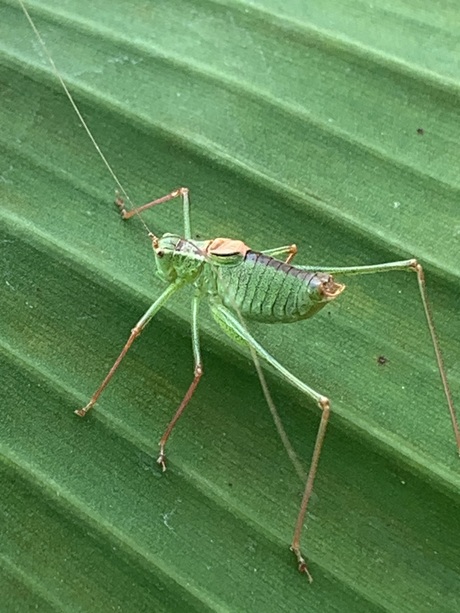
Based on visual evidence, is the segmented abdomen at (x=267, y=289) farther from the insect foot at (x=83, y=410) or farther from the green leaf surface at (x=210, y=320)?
the insect foot at (x=83, y=410)

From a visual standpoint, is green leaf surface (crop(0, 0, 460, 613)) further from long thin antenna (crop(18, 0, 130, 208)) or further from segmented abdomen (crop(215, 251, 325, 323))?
segmented abdomen (crop(215, 251, 325, 323))

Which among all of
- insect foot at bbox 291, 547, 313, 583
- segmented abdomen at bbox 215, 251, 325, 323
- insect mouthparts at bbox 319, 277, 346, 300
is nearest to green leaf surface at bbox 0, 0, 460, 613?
insect foot at bbox 291, 547, 313, 583

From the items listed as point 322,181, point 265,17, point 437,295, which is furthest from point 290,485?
point 265,17

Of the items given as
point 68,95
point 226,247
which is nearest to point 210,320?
point 226,247

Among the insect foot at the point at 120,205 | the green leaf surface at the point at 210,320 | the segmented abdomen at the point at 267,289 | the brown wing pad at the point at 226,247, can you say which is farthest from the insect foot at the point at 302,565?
the insect foot at the point at 120,205

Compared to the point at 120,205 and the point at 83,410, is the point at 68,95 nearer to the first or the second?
the point at 120,205

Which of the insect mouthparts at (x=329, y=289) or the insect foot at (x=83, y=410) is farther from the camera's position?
the insect foot at (x=83, y=410)
